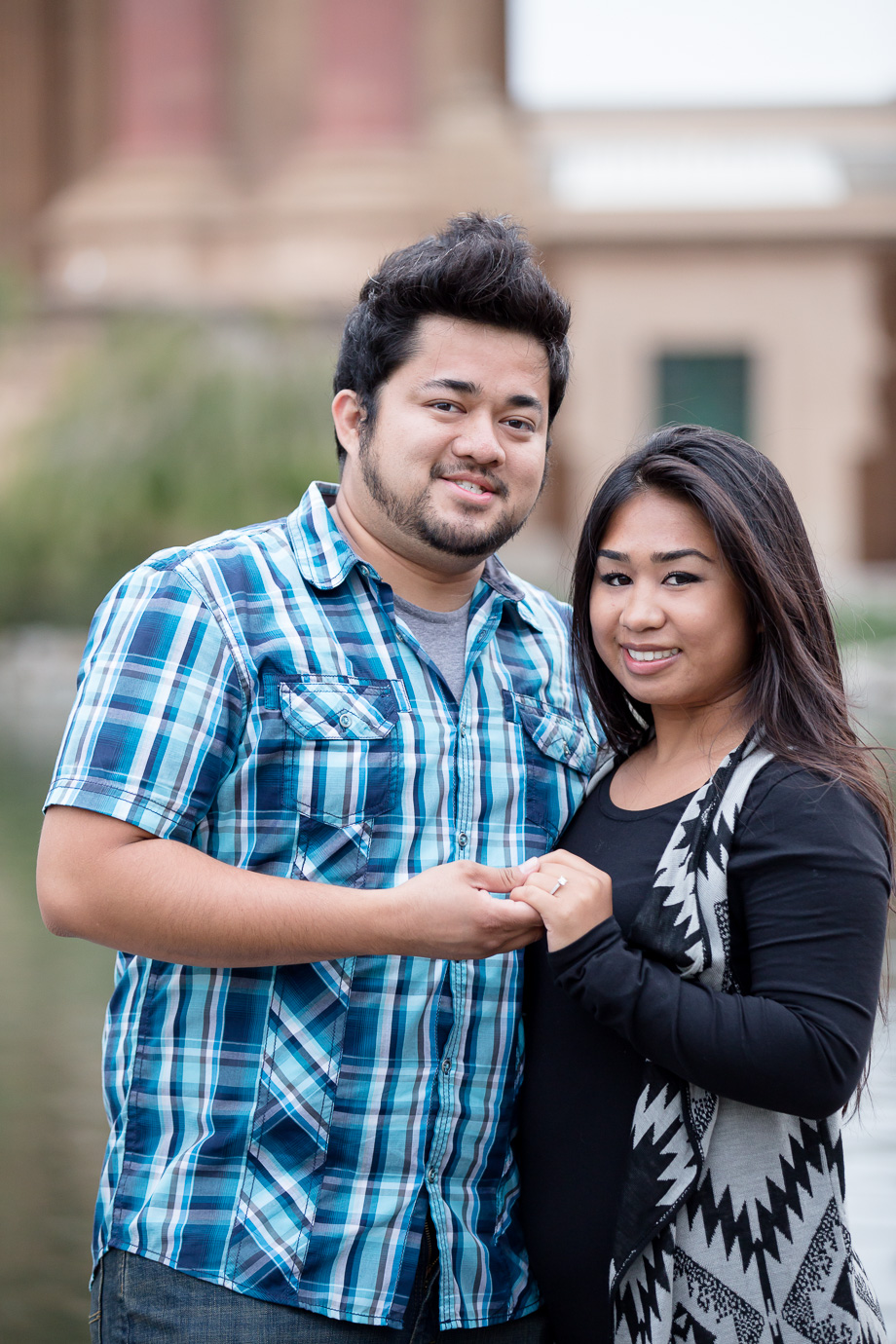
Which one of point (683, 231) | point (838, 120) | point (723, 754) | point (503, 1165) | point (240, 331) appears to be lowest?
point (503, 1165)

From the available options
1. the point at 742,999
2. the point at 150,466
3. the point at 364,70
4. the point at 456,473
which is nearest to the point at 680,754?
the point at 742,999

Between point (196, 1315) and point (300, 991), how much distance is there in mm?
392

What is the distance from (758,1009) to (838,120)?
61.3 ft

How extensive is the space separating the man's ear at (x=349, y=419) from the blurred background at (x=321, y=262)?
9.14 metres

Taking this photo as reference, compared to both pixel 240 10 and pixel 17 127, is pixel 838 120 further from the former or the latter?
pixel 17 127

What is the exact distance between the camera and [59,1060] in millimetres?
4973

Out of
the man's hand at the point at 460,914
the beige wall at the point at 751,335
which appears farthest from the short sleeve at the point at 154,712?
the beige wall at the point at 751,335

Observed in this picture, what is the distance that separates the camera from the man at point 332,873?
5.63 ft

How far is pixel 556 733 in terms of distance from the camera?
2.07 metres

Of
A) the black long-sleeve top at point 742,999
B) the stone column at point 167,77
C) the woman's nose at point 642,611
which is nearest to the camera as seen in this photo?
the black long-sleeve top at point 742,999

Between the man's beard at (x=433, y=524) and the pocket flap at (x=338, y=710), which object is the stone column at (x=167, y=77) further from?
the pocket flap at (x=338, y=710)

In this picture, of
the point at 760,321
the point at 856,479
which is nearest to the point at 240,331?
the point at 760,321

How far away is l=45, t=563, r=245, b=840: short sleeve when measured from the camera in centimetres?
172

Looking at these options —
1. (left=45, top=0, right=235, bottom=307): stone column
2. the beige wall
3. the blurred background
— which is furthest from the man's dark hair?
(left=45, top=0, right=235, bottom=307): stone column
